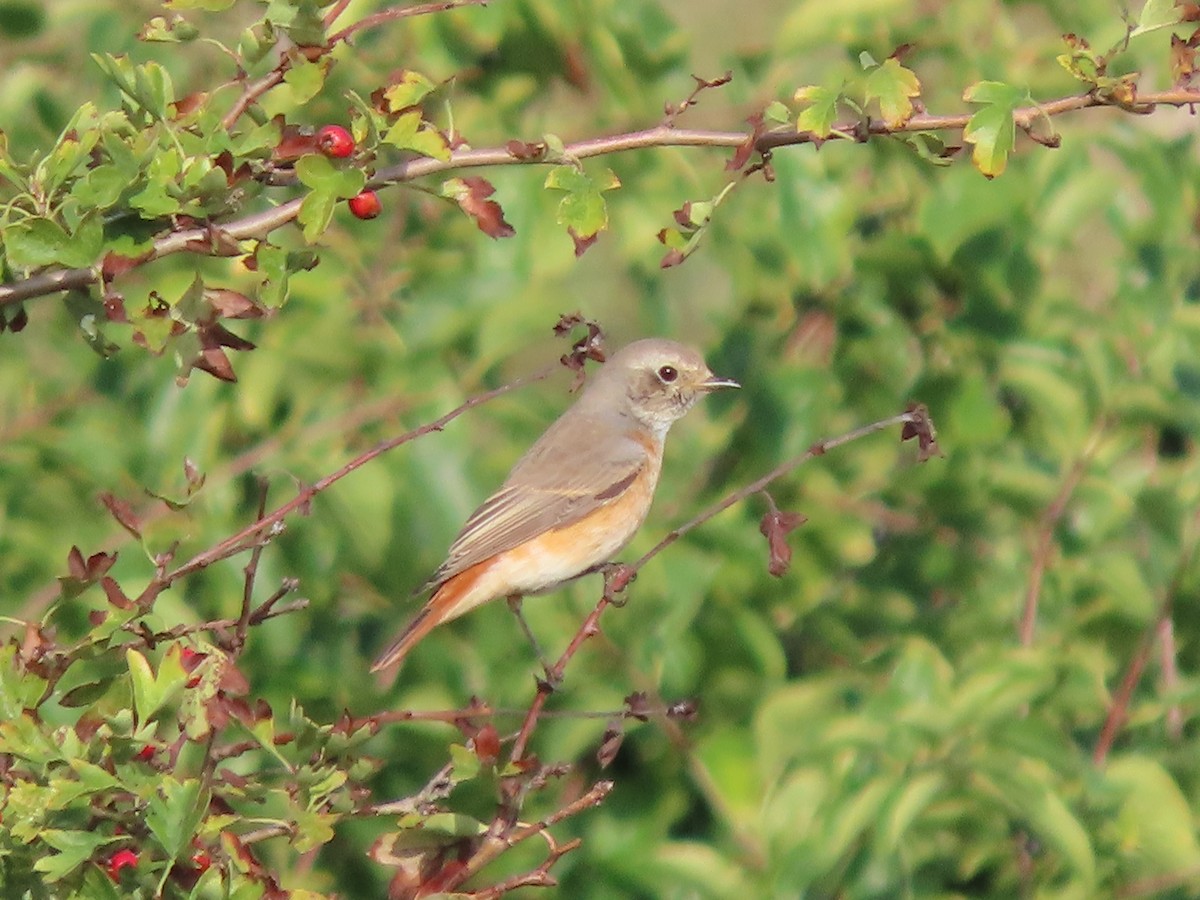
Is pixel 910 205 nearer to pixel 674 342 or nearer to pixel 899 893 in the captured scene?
pixel 674 342

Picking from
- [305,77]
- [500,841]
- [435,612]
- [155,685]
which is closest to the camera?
[155,685]

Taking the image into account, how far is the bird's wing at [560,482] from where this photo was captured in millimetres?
4871

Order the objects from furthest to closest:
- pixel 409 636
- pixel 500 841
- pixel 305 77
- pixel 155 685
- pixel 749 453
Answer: pixel 749 453 < pixel 409 636 < pixel 500 841 < pixel 305 77 < pixel 155 685

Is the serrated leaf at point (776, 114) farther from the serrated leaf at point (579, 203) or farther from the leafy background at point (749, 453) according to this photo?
the leafy background at point (749, 453)

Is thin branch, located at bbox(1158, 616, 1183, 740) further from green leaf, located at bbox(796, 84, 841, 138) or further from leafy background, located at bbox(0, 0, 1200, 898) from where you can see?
green leaf, located at bbox(796, 84, 841, 138)

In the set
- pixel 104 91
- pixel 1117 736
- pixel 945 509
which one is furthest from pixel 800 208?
pixel 104 91

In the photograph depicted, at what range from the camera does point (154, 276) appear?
5230 millimetres

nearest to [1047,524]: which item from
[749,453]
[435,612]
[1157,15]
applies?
[749,453]

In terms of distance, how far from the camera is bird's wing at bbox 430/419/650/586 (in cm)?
487

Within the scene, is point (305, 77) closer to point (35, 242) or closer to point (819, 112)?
point (35, 242)

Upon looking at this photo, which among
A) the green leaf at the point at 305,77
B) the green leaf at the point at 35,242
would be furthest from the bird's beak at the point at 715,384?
the green leaf at the point at 35,242

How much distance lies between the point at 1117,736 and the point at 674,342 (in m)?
1.66

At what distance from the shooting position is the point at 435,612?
4.60m

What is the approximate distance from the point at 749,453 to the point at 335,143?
2.84 metres
